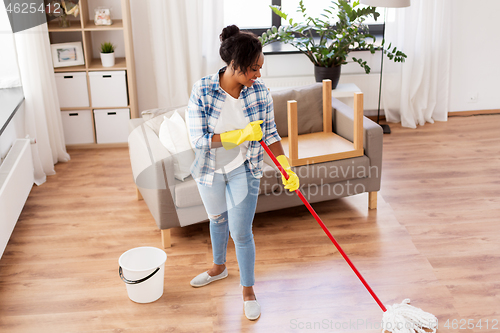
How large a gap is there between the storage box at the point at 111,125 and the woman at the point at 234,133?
6.94 ft

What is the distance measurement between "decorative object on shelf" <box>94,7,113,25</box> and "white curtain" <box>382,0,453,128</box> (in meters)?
2.24

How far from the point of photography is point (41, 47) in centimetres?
350

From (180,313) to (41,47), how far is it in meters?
2.26

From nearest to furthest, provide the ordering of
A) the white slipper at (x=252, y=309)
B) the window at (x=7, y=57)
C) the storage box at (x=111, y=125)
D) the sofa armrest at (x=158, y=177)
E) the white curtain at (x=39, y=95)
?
the white slipper at (x=252, y=309) → the sofa armrest at (x=158, y=177) → the window at (x=7, y=57) → the white curtain at (x=39, y=95) → the storage box at (x=111, y=125)

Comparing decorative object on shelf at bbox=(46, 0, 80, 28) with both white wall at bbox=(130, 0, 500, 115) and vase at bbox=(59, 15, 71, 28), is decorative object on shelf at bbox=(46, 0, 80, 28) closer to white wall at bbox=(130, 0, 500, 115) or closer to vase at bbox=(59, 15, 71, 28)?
vase at bbox=(59, 15, 71, 28)

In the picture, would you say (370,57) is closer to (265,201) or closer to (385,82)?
(385,82)

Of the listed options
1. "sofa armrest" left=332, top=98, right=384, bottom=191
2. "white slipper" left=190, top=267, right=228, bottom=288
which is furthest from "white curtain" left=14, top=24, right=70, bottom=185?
"sofa armrest" left=332, top=98, right=384, bottom=191

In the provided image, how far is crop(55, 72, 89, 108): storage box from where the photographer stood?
3.86 metres

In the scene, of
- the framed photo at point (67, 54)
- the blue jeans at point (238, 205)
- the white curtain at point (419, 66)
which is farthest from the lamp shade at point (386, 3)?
the framed photo at point (67, 54)

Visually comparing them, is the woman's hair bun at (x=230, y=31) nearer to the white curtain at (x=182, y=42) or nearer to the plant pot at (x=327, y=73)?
the plant pot at (x=327, y=73)

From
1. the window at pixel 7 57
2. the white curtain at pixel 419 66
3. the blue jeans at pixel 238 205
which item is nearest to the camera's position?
the blue jeans at pixel 238 205

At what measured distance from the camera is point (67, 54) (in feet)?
12.6

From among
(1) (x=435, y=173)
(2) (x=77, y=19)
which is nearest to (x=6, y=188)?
(2) (x=77, y=19)

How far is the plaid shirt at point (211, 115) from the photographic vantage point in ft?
6.13
